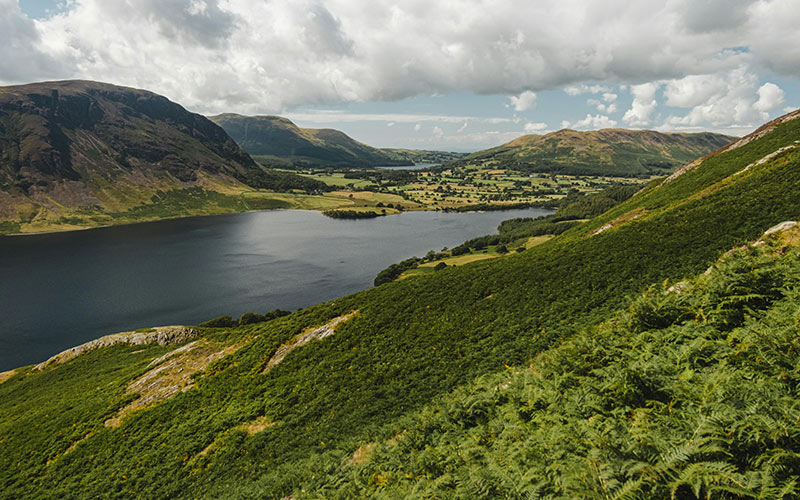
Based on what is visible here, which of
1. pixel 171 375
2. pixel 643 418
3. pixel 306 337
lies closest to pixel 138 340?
pixel 171 375

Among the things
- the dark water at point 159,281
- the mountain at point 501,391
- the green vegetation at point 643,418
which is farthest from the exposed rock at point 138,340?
the green vegetation at point 643,418

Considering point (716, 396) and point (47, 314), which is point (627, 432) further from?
point (47, 314)

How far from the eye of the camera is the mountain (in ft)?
25.9

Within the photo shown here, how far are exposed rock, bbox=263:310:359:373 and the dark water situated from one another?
7591cm

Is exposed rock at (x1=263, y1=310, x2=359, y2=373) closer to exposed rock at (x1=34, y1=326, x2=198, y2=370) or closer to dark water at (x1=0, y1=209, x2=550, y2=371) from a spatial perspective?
exposed rock at (x1=34, y1=326, x2=198, y2=370)

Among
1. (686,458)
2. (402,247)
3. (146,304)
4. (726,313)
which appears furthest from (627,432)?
(402,247)

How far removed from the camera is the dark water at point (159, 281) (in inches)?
3979

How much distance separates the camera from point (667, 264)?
2667 cm

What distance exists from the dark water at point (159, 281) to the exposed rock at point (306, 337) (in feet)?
249

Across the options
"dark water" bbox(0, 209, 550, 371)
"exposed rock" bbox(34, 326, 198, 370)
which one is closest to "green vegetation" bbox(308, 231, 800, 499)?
"exposed rock" bbox(34, 326, 198, 370)

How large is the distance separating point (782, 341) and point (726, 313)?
3578mm

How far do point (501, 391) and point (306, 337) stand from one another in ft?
73.4

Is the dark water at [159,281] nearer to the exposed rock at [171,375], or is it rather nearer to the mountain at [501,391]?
the mountain at [501,391]

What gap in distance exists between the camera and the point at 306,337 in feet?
108
